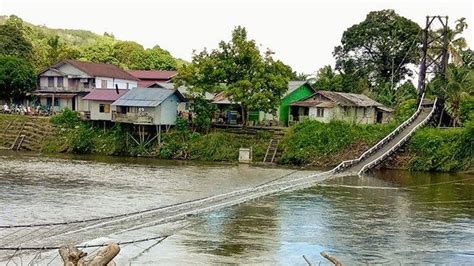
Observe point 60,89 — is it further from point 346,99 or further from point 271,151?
point 346,99

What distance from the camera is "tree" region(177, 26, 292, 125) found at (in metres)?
41.1

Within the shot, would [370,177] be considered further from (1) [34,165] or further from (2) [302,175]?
(1) [34,165]

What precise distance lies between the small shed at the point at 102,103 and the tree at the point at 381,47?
2709 cm

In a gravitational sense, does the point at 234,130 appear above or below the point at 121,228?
above

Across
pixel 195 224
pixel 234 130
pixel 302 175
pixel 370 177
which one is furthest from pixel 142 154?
pixel 195 224

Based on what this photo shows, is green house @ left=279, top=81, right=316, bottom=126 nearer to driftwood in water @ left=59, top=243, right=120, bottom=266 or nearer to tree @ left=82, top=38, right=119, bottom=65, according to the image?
tree @ left=82, top=38, right=119, bottom=65

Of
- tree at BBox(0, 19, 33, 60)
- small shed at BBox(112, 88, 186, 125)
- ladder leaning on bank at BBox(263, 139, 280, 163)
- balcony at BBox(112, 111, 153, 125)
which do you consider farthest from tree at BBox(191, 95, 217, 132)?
tree at BBox(0, 19, 33, 60)

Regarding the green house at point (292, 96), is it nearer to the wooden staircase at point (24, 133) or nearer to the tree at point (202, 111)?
the tree at point (202, 111)

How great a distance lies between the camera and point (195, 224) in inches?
774

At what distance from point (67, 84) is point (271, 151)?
23.7m

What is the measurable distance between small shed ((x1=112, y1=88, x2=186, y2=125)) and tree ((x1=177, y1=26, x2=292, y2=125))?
7.13ft

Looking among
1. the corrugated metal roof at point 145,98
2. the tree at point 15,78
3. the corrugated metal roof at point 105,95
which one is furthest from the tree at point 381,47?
the tree at point 15,78

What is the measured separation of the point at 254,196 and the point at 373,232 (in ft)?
24.5

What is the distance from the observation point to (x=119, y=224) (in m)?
19.2
